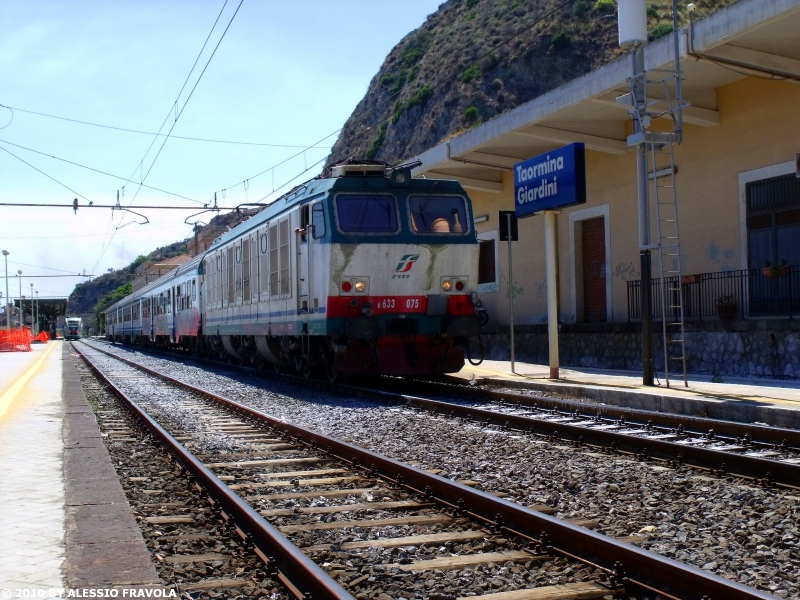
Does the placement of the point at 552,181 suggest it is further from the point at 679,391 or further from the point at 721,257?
the point at 679,391

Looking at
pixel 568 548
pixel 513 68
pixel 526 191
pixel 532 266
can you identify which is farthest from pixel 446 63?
pixel 568 548

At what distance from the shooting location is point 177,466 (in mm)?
8016

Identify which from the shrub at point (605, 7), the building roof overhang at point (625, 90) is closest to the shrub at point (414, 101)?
the shrub at point (605, 7)

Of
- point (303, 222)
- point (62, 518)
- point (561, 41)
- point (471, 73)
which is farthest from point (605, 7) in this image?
point (62, 518)

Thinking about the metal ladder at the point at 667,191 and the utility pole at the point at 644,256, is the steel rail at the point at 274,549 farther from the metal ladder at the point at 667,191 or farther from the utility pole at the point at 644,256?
the metal ladder at the point at 667,191

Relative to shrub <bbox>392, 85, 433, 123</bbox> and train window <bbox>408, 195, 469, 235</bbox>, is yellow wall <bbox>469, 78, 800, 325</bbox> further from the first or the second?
shrub <bbox>392, 85, 433, 123</bbox>

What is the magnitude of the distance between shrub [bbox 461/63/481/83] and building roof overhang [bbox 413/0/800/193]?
156 feet

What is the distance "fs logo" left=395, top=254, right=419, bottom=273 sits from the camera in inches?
557

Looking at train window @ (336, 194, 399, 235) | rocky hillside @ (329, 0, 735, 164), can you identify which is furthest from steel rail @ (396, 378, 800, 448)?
rocky hillside @ (329, 0, 735, 164)

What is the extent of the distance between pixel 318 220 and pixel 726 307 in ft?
24.1

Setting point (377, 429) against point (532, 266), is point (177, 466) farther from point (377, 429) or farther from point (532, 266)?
point (532, 266)

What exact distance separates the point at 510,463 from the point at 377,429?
109 inches

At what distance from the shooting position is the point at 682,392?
12.0 metres

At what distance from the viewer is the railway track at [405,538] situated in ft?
13.7
